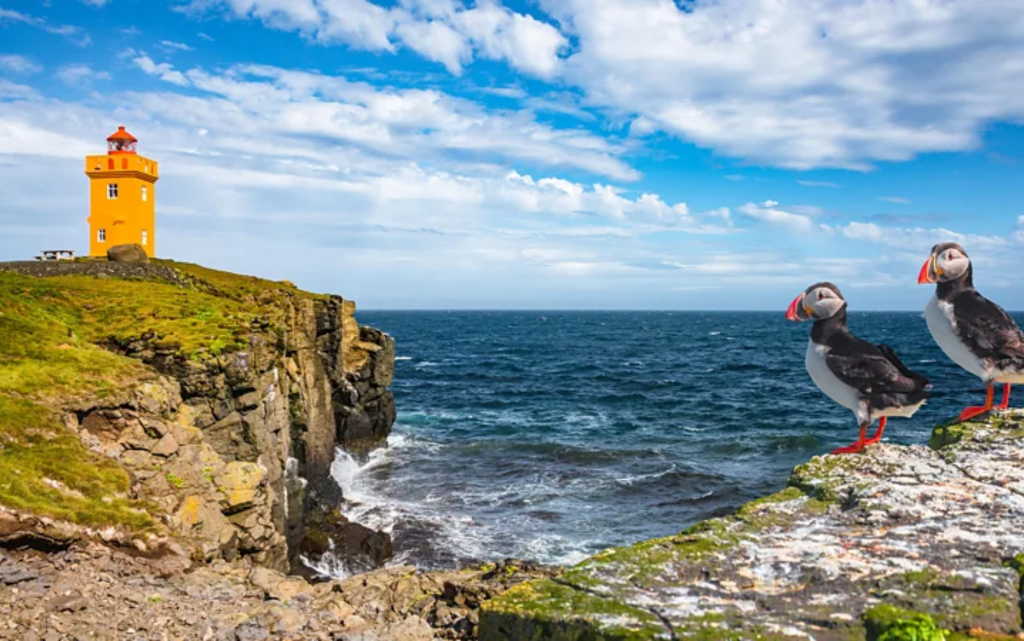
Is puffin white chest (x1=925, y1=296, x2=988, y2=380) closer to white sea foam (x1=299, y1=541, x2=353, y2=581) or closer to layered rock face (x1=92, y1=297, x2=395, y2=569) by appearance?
layered rock face (x1=92, y1=297, x2=395, y2=569)

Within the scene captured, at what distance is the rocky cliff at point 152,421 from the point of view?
1204 cm

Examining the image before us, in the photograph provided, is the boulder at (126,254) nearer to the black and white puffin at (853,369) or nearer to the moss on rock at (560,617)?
the black and white puffin at (853,369)

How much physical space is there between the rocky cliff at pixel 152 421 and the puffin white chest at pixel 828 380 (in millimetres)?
10541

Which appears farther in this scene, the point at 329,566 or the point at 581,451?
the point at 581,451

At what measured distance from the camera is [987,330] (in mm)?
8789

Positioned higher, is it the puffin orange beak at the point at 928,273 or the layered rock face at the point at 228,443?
the puffin orange beak at the point at 928,273

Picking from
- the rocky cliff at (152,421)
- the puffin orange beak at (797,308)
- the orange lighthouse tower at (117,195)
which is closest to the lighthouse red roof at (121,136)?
the orange lighthouse tower at (117,195)

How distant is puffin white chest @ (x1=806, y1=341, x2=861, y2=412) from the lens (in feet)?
28.6

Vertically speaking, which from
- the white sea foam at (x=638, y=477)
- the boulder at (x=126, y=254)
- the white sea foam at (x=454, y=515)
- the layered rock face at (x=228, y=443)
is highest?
the boulder at (x=126, y=254)

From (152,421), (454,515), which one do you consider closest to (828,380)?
(152,421)

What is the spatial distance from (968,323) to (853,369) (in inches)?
67.6

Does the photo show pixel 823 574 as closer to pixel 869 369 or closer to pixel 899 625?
pixel 899 625

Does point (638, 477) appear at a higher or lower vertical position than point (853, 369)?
lower

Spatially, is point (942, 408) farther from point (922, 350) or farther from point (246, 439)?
point (922, 350)
